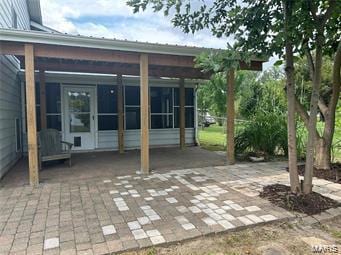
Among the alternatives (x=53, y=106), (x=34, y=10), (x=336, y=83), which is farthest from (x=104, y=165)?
(x=34, y=10)

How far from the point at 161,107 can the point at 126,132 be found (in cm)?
158

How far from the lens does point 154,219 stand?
340 cm

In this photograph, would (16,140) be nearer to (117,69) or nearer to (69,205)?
(117,69)

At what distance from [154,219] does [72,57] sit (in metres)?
3.31

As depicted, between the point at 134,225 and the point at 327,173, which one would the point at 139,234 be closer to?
the point at 134,225

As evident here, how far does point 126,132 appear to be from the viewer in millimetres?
9648

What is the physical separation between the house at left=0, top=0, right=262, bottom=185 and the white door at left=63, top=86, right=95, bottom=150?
0.03m

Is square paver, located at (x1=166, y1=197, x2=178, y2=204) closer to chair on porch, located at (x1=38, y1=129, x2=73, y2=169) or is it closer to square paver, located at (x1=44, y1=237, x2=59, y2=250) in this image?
square paver, located at (x1=44, y1=237, x2=59, y2=250)

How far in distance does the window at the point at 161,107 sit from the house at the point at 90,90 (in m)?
0.04

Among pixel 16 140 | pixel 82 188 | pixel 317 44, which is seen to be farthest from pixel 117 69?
pixel 317 44

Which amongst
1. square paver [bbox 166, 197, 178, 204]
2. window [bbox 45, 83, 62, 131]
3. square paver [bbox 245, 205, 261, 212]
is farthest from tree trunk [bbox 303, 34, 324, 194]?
window [bbox 45, 83, 62, 131]

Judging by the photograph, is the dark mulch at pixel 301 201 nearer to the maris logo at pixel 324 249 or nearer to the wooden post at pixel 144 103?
the maris logo at pixel 324 249


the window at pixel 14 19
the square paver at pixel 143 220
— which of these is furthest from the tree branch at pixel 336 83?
the window at pixel 14 19

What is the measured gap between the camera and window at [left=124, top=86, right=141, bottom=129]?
9602 mm
